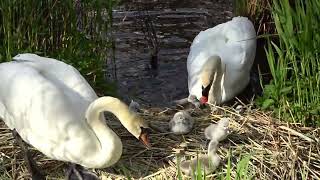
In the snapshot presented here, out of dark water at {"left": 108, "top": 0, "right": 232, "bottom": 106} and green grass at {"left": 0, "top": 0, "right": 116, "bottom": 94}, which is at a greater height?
green grass at {"left": 0, "top": 0, "right": 116, "bottom": 94}

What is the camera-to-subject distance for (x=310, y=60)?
5637 mm

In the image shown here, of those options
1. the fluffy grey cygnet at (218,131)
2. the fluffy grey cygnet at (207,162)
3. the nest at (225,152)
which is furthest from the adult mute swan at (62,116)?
the fluffy grey cygnet at (218,131)

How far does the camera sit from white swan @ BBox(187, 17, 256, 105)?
6.77 meters

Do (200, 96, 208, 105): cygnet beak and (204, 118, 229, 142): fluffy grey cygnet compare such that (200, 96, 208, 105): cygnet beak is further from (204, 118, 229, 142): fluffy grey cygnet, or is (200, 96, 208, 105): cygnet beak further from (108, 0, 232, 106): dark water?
(108, 0, 232, 106): dark water

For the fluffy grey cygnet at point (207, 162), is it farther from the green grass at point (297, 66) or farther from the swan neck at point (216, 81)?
the swan neck at point (216, 81)

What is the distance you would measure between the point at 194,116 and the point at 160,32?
10.4 ft

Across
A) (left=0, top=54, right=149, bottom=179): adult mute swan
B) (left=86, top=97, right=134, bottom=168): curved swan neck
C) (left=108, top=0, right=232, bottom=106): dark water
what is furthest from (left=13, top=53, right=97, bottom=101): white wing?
(left=108, top=0, right=232, bottom=106): dark water

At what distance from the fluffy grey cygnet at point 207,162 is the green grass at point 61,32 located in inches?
64.2

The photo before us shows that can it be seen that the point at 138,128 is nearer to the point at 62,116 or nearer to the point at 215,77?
the point at 62,116

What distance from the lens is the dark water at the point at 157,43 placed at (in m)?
8.07

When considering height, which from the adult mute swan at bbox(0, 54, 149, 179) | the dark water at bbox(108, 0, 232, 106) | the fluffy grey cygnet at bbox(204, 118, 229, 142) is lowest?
the dark water at bbox(108, 0, 232, 106)

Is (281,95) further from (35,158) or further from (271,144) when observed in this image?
(35,158)

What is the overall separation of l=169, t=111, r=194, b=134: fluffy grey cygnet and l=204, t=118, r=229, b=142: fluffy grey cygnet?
193mm

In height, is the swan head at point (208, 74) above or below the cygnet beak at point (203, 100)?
above
